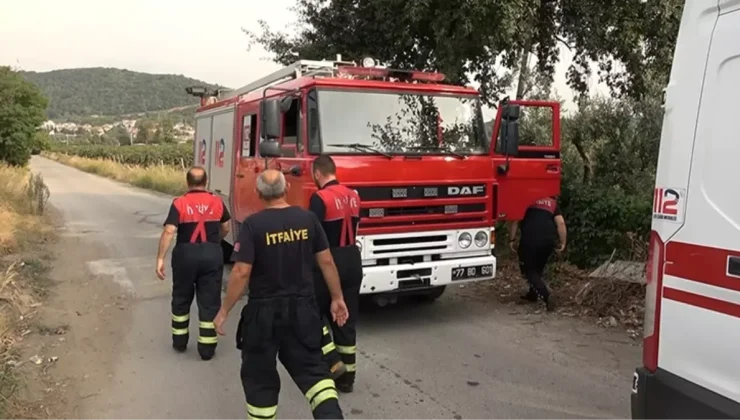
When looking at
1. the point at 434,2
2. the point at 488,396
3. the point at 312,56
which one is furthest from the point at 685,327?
the point at 312,56

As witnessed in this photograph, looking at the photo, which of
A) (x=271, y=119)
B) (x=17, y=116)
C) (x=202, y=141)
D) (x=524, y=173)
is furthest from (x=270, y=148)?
(x=17, y=116)

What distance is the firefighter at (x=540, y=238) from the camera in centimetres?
727

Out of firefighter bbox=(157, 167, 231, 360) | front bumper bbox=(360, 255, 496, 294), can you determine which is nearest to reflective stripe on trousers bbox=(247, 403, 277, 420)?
firefighter bbox=(157, 167, 231, 360)

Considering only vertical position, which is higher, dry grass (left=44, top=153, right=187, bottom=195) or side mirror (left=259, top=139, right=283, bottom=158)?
side mirror (left=259, top=139, right=283, bottom=158)

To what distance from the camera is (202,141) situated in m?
11.5

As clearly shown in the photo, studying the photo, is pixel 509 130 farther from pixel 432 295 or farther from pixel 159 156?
pixel 159 156

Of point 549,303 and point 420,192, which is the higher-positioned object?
point 420,192

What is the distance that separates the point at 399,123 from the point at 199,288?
2.59 meters

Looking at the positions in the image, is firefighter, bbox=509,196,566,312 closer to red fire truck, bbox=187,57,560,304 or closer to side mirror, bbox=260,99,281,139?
red fire truck, bbox=187,57,560,304

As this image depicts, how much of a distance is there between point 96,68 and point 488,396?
453 feet

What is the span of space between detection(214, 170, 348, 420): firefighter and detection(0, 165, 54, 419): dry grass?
6.20 ft

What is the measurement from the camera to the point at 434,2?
31.8ft

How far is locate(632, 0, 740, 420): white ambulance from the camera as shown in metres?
2.45

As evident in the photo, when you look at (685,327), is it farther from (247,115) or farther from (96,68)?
(96,68)
